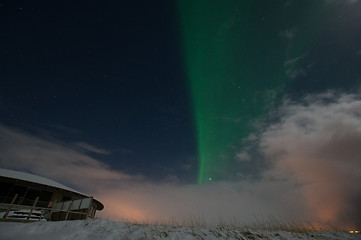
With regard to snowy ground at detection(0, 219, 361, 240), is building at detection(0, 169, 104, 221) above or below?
above

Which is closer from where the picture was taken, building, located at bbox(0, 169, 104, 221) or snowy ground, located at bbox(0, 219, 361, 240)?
snowy ground, located at bbox(0, 219, 361, 240)

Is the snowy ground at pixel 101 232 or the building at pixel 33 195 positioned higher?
the building at pixel 33 195

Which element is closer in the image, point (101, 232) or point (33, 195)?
point (101, 232)

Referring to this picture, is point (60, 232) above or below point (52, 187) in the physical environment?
below

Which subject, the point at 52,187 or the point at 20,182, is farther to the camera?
the point at 52,187

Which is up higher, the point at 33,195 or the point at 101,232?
the point at 33,195

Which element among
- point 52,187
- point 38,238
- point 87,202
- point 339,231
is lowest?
point 38,238

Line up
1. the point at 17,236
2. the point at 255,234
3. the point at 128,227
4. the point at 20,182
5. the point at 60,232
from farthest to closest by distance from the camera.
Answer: the point at 20,182, the point at 255,234, the point at 128,227, the point at 60,232, the point at 17,236

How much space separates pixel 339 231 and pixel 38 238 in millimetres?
21739

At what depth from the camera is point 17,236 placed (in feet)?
22.9

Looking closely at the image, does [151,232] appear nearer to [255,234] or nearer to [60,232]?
[60,232]

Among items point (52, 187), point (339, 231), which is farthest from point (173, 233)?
point (52, 187)

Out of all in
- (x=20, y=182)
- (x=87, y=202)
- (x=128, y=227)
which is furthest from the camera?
(x=20, y=182)

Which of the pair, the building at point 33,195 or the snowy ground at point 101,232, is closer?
the snowy ground at point 101,232
